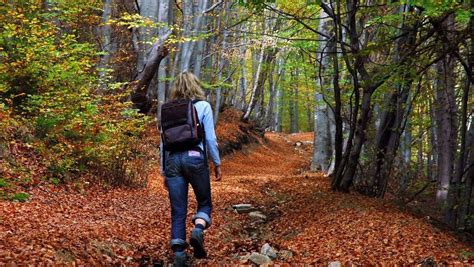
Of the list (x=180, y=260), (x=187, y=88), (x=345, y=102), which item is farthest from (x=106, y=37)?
(x=180, y=260)

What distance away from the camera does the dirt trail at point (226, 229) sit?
15.7ft

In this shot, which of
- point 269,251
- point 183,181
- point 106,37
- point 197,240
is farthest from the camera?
point 106,37

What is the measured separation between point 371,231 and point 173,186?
2706 mm

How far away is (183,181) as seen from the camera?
477cm

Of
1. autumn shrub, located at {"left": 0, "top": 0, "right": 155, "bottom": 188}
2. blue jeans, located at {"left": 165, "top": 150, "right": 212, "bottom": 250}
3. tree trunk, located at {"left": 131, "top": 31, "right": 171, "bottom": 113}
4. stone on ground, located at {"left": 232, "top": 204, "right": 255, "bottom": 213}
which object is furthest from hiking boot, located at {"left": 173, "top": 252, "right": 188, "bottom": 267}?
tree trunk, located at {"left": 131, "top": 31, "right": 171, "bottom": 113}

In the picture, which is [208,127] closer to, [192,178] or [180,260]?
[192,178]

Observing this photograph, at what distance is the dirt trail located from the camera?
4.78 metres

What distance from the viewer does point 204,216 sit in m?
4.79

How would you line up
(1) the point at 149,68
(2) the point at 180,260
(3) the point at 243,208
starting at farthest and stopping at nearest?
1. (1) the point at 149,68
2. (3) the point at 243,208
3. (2) the point at 180,260

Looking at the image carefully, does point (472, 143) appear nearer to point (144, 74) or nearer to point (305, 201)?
point (305, 201)

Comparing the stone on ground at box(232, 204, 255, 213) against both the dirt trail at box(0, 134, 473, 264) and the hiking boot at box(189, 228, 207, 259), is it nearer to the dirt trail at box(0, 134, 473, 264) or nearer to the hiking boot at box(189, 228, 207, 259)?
the dirt trail at box(0, 134, 473, 264)

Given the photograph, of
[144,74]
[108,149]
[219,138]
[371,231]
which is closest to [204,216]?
[371,231]

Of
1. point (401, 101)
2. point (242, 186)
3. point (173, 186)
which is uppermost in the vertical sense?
point (401, 101)

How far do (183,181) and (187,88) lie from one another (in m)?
1.00
